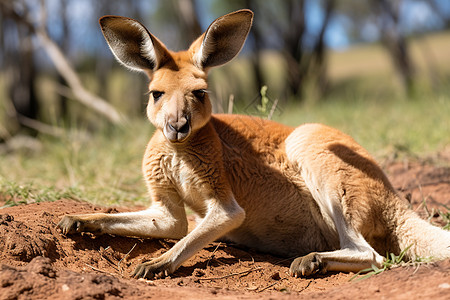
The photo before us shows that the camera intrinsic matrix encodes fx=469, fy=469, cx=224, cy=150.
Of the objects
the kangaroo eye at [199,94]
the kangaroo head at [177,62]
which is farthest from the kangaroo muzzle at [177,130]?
the kangaroo eye at [199,94]

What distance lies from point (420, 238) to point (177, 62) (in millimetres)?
2289

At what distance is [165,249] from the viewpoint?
3.74 m

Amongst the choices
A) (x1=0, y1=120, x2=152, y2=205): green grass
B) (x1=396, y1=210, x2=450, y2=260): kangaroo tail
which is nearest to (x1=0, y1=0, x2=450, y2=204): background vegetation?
(x1=0, y1=120, x2=152, y2=205): green grass

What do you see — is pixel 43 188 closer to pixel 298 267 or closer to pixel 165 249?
pixel 165 249

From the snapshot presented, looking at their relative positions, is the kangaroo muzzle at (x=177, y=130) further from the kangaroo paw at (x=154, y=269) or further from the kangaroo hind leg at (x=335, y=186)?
the kangaroo hind leg at (x=335, y=186)

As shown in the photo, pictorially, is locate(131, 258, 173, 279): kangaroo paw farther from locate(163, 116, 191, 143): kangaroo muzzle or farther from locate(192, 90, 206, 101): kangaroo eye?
locate(192, 90, 206, 101): kangaroo eye

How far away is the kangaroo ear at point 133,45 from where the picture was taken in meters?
3.47

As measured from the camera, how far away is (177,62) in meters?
3.62

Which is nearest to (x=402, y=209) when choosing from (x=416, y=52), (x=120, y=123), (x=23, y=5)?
(x=120, y=123)

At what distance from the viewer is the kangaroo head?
3295 mm

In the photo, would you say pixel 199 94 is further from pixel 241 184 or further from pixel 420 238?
pixel 420 238

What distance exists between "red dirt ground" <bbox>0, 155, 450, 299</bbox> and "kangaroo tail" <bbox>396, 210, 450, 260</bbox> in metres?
0.28

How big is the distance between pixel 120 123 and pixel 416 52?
29638 mm

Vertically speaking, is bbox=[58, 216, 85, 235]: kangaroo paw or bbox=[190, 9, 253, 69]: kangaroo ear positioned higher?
bbox=[190, 9, 253, 69]: kangaroo ear
